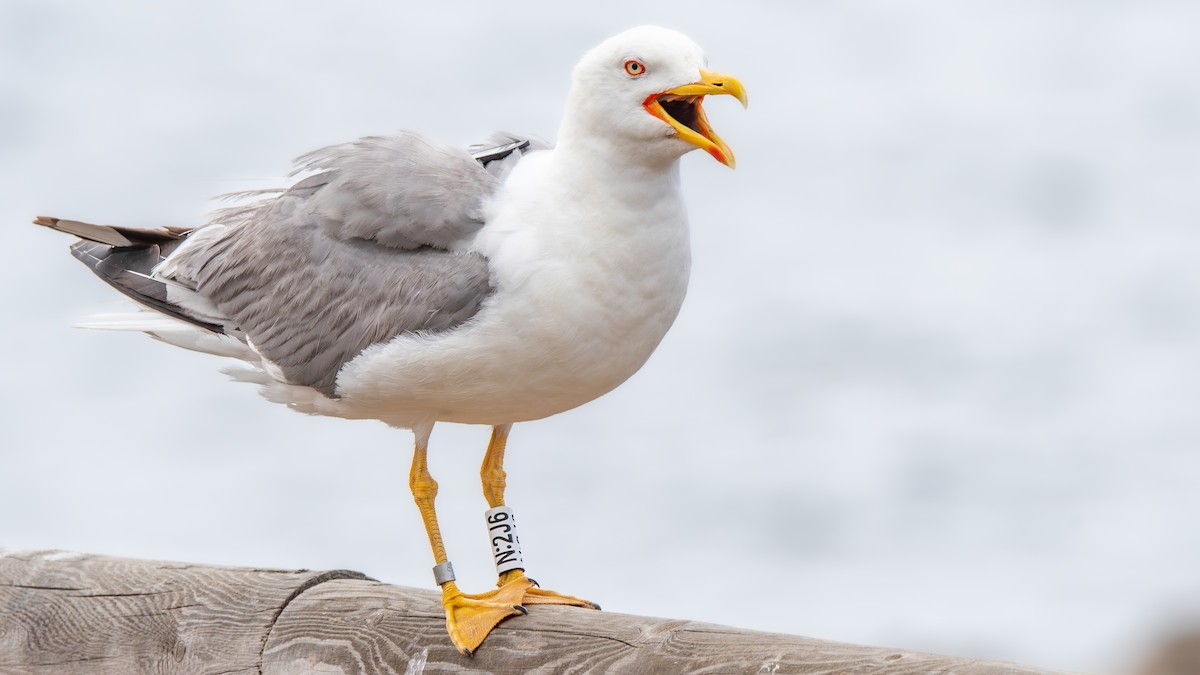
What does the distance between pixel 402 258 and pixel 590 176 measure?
50cm

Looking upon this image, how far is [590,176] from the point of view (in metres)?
3.19

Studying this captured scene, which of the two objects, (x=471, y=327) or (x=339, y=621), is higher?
(x=471, y=327)

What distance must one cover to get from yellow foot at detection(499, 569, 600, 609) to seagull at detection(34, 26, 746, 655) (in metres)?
0.01

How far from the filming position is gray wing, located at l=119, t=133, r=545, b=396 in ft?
10.9

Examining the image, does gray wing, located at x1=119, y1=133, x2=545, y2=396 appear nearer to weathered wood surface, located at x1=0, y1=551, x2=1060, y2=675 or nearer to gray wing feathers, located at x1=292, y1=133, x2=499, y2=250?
gray wing feathers, located at x1=292, y1=133, x2=499, y2=250

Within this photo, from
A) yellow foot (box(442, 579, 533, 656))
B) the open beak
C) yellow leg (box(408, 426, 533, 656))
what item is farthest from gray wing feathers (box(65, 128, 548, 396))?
yellow foot (box(442, 579, 533, 656))

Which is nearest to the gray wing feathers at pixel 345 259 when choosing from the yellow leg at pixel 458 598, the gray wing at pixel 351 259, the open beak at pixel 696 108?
the gray wing at pixel 351 259

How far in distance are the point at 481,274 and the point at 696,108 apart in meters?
0.57

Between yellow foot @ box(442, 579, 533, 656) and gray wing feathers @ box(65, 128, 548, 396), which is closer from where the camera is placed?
yellow foot @ box(442, 579, 533, 656)

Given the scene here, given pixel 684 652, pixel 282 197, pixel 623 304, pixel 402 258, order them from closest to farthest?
pixel 684 652, pixel 623 304, pixel 402 258, pixel 282 197

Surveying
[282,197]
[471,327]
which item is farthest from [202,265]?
[471,327]

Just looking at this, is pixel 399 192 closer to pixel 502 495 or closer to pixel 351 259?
pixel 351 259

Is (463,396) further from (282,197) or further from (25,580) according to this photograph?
(25,580)

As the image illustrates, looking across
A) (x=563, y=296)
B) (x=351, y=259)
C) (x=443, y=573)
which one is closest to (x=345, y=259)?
(x=351, y=259)
